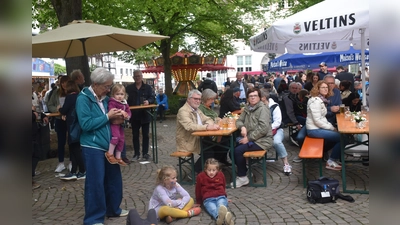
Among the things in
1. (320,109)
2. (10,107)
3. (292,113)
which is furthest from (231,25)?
(10,107)

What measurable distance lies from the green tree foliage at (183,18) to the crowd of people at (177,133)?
6.11m

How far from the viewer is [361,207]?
4668 millimetres

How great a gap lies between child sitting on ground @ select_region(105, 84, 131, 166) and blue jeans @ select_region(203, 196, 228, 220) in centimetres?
115

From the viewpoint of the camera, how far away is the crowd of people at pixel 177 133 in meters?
4.22

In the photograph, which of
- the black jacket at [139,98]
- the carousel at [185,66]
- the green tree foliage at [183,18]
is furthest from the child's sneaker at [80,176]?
the carousel at [185,66]

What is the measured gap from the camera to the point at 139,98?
316 inches

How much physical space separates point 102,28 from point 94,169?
8.75 feet

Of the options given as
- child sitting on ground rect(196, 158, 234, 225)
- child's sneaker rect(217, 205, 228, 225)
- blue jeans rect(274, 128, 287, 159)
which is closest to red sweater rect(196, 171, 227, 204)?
child sitting on ground rect(196, 158, 234, 225)

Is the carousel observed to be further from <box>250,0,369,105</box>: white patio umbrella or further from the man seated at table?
the man seated at table

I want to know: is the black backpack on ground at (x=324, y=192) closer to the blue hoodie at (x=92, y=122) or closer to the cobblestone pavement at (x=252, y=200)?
the cobblestone pavement at (x=252, y=200)

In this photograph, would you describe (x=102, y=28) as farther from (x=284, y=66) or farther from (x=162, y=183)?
(x=284, y=66)

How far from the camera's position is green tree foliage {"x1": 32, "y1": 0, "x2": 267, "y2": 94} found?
1305 cm

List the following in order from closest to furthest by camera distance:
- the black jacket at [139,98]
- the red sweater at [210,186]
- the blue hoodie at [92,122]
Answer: the blue hoodie at [92,122]
the red sweater at [210,186]
the black jacket at [139,98]

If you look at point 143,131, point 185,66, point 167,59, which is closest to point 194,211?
point 143,131
